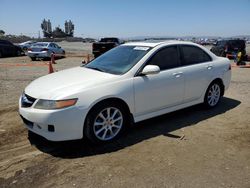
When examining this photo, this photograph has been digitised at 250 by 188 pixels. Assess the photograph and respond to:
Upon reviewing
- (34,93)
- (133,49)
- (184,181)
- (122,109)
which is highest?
(133,49)

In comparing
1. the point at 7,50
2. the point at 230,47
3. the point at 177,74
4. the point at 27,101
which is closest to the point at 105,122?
the point at 27,101

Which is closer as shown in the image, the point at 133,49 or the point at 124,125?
the point at 124,125

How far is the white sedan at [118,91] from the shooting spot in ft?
13.5

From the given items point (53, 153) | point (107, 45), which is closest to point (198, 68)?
point (53, 153)

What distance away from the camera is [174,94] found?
5.36 meters

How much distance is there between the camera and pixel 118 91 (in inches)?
176

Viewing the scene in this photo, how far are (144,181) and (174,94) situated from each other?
227 centimetres

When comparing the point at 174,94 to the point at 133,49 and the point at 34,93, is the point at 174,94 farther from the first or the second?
the point at 34,93

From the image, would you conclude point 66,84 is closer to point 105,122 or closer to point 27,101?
point 27,101

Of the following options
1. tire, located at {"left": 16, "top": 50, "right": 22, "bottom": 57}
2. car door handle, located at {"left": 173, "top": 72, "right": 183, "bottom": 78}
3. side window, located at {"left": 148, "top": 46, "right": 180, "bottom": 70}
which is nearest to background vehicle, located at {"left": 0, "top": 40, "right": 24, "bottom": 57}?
tire, located at {"left": 16, "top": 50, "right": 22, "bottom": 57}

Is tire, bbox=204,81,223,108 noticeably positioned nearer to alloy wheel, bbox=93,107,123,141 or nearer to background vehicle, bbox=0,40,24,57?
alloy wheel, bbox=93,107,123,141

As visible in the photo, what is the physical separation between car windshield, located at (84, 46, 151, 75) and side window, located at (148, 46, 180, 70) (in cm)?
22

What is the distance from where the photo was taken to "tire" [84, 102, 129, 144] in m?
4.31

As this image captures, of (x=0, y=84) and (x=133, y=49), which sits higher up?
(x=133, y=49)
